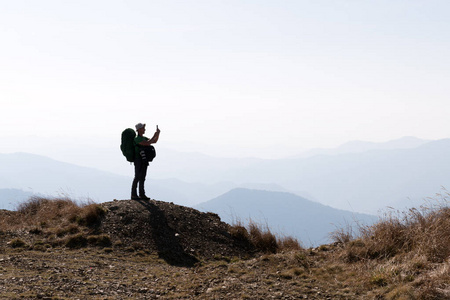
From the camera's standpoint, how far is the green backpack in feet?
48.4

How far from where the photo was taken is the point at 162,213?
14.2 meters

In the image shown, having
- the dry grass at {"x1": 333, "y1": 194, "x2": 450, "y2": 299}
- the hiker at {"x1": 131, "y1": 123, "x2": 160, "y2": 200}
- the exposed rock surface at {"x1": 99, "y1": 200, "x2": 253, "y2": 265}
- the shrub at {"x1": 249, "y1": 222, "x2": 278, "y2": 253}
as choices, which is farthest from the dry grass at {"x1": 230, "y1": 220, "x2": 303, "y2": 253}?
the hiker at {"x1": 131, "y1": 123, "x2": 160, "y2": 200}

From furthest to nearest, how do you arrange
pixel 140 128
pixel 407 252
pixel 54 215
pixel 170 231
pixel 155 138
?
pixel 54 215
pixel 140 128
pixel 155 138
pixel 170 231
pixel 407 252

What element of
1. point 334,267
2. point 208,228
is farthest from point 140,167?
point 334,267

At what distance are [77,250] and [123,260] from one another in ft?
5.76

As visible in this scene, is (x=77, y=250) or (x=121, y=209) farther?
(x=121, y=209)

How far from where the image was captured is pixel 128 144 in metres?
14.8

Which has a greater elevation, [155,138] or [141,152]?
[155,138]

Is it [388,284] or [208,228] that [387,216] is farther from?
[208,228]

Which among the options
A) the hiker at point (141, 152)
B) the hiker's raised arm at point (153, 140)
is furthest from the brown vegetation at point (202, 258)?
the hiker's raised arm at point (153, 140)

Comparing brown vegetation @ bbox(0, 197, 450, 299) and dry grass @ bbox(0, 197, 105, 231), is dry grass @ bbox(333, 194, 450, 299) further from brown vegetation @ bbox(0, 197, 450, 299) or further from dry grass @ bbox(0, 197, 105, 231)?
dry grass @ bbox(0, 197, 105, 231)

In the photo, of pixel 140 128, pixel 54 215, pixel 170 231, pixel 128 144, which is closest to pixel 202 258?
pixel 170 231

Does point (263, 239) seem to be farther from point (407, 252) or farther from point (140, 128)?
point (140, 128)

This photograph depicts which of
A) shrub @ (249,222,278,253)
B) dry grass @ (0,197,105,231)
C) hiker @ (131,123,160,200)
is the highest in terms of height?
hiker @ (131,123,160,200)
